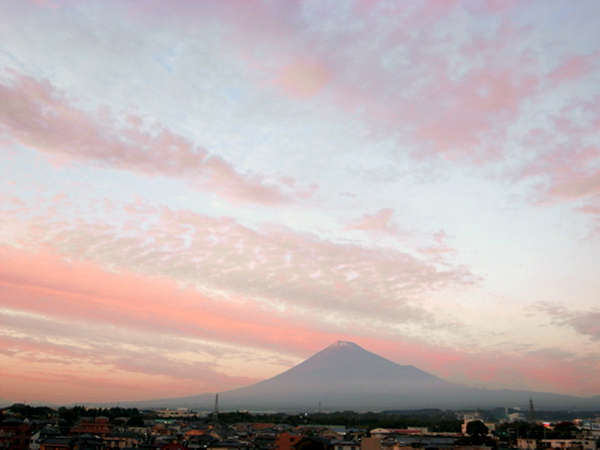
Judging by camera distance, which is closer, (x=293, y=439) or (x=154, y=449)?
(x=154, y=449)

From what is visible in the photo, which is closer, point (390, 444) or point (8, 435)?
point (390, 444)

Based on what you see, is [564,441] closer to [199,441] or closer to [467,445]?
[467,445]

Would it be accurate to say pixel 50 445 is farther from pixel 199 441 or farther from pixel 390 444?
pixel 390 444

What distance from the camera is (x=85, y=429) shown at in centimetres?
5844

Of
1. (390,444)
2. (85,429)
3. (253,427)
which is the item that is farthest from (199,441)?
(253,427)

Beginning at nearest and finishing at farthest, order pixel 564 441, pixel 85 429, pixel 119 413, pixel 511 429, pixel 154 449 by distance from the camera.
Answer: pixel 154 449 → pixel 564 441 → pixel 85 429 → pixel 511 429 → pixel 119 413

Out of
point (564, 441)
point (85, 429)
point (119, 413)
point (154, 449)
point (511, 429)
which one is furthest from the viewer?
point (119, 413)

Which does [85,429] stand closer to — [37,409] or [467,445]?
[467,445]

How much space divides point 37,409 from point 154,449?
225 feet

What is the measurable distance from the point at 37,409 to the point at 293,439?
67.9 m

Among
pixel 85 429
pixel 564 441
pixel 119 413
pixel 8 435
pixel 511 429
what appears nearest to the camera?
pixel 8 435

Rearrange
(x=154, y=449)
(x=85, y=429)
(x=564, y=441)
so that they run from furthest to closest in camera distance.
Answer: (x=85, y=429), (x=564, y=441), (x=154, y=449)

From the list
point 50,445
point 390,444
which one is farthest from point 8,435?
point 390,444

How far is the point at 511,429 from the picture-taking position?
7781 cm
